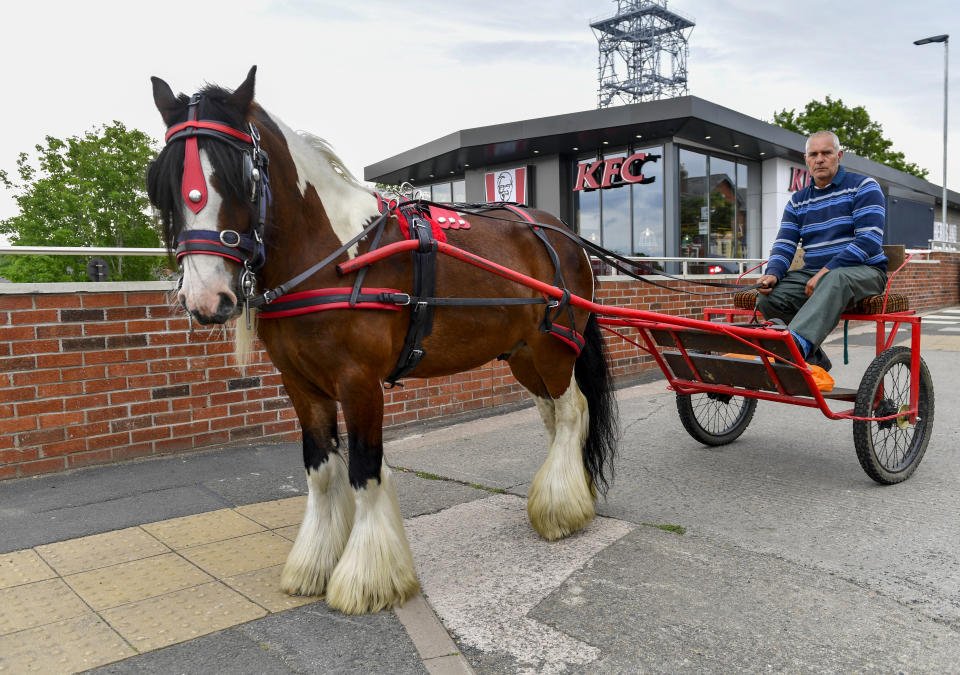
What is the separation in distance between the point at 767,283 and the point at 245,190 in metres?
3.57

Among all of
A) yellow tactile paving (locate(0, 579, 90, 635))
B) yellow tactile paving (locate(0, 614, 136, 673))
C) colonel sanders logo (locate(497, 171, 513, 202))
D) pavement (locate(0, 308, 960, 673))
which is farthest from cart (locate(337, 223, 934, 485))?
colonel sanders logo (locate(497, 171, 513, 202))

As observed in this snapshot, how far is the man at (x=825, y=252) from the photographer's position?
3.99 metres

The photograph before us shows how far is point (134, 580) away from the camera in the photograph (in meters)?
2.92

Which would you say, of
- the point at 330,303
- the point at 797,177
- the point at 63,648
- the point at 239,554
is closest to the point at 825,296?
the point at 330,303

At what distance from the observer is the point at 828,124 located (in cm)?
3192

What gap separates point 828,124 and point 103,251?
115ft

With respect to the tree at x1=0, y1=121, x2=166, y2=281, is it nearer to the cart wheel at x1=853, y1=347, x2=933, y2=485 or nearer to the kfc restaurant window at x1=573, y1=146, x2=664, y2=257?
the kfc restaurant window at x1=573, y1=146, x2=664, y2=257

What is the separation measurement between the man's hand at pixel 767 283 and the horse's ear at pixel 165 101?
3746mm

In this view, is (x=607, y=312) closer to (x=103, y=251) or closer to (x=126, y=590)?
(x=126, y=590)

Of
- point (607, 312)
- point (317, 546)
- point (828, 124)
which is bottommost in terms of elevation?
point (317, 546)

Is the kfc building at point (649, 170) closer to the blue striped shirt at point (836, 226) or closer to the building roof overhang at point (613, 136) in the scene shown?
the building roof overhang at point (613, 136)

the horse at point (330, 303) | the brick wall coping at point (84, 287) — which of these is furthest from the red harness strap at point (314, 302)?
the brick wall coping at point (84, 287)

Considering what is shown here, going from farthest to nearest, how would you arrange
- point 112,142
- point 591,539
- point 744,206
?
point 112,142
point 744,206
point 591,539

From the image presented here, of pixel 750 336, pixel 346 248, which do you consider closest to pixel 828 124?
pixel 750 336
